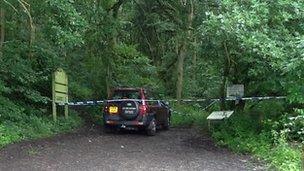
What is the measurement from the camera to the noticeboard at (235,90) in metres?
18.3

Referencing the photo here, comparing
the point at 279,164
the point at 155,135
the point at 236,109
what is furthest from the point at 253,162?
the point at 236,109

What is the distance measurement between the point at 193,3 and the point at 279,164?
1294 cm

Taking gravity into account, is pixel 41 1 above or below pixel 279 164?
above

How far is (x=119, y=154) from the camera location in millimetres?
12383

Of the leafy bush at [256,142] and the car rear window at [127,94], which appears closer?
the leafy bush at [256,142]

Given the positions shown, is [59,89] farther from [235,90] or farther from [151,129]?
[235,90]

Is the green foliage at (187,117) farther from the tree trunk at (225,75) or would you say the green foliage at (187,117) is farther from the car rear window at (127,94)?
the car rear window at (127,94)

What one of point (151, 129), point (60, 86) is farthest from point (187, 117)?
point (60, 86)

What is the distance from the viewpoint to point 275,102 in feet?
56.2

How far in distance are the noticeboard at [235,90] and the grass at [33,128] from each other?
575 cm

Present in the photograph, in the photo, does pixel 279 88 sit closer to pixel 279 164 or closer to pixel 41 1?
pixel 279 164

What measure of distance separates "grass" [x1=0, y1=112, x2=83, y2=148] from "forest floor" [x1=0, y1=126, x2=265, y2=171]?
552mm

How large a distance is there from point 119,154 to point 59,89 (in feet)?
21.5

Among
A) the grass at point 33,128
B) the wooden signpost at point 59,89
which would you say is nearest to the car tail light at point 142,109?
the grass at point 33,128
